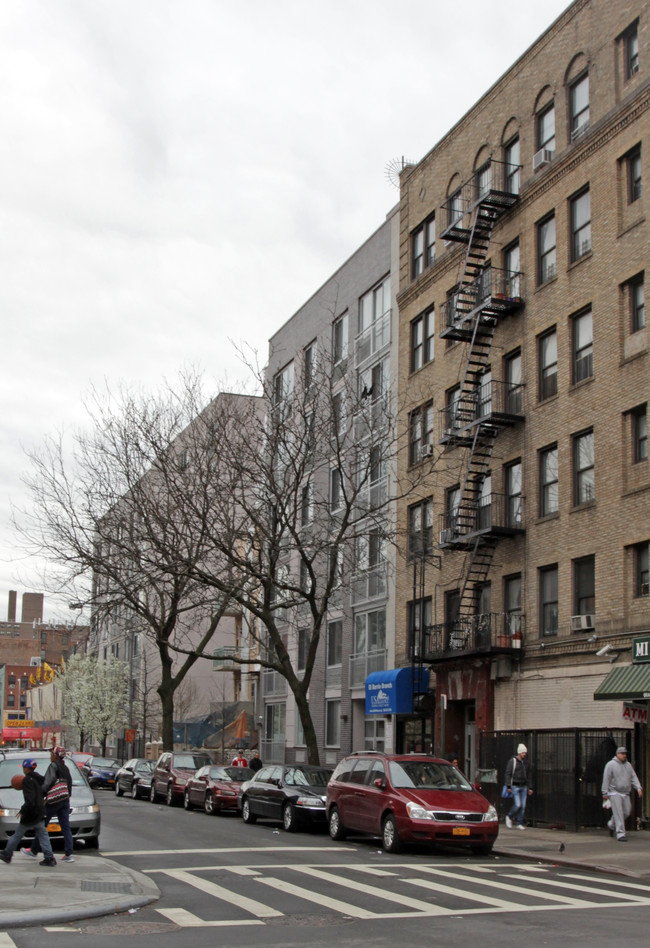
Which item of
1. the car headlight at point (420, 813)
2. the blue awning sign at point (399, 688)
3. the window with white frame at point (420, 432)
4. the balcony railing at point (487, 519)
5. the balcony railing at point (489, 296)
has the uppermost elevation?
the balcony railing at point (489, 296)

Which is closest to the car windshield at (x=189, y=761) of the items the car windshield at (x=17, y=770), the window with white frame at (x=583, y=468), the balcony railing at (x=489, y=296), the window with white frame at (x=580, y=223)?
the window with white frame at (x=583, y=468)

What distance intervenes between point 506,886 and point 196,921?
190 inches

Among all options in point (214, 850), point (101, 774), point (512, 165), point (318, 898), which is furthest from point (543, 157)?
point (101, 774)

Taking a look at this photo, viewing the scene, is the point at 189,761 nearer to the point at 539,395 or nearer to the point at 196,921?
the point at 539,395

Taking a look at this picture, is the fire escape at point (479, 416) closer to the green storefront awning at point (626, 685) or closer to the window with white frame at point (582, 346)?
the window with white frame at point (582, 346)

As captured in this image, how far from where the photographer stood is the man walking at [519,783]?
2286 cm

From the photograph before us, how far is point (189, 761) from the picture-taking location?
A: 3478 centimetres

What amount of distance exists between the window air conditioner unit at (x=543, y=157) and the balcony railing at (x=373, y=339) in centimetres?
1052

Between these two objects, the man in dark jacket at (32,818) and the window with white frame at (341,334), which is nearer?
the man in dark jacket at (32,818)

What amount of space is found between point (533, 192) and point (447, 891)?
21.1m

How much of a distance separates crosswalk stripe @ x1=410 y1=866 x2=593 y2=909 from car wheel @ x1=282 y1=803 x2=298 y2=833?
6893 mm

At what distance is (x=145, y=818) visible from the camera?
27.1 m

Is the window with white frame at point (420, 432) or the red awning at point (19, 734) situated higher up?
the window with white frame at point (420, 432)

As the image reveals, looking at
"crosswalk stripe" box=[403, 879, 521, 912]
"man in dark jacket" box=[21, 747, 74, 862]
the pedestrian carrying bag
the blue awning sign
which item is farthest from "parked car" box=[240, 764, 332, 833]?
the blue awning sign
